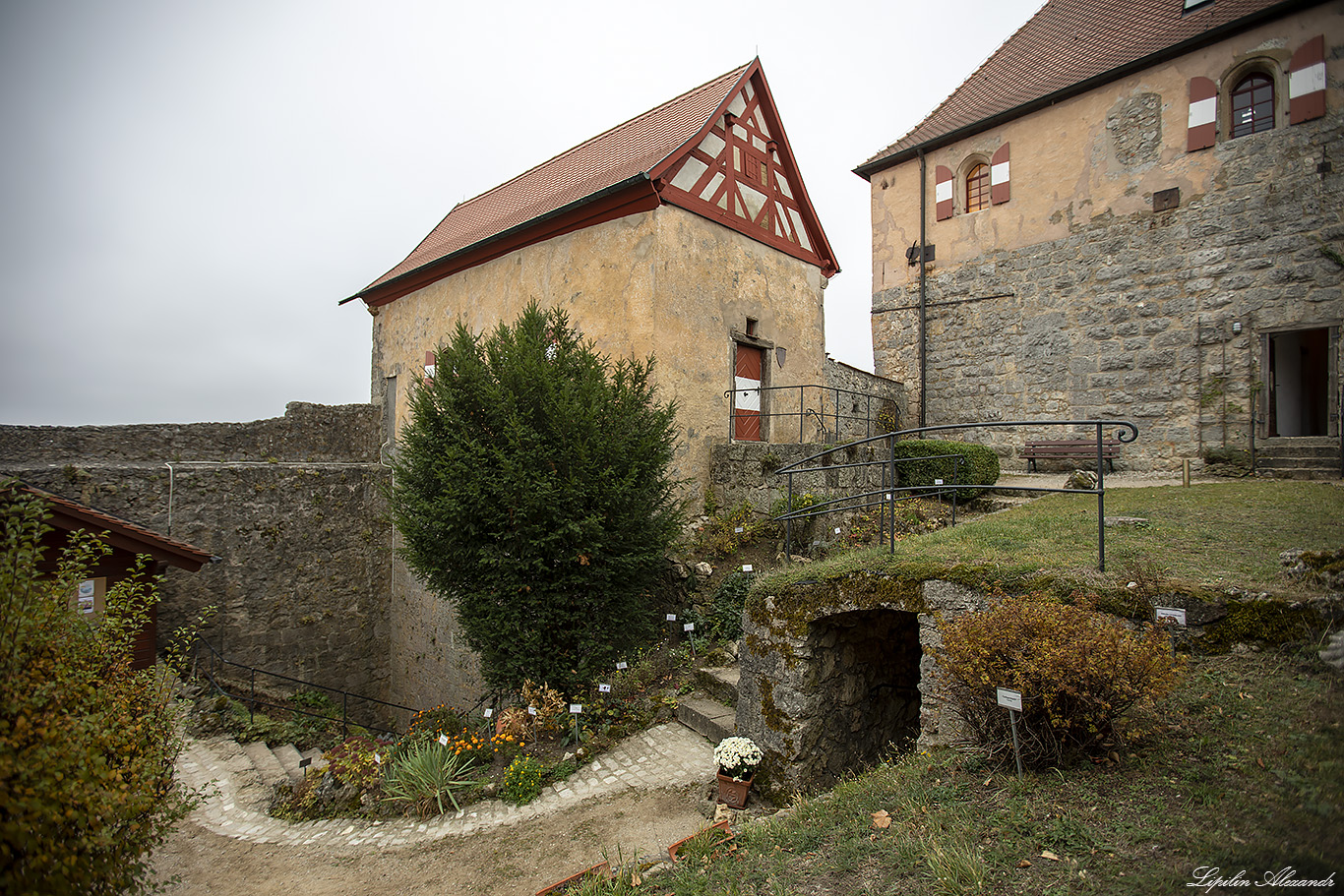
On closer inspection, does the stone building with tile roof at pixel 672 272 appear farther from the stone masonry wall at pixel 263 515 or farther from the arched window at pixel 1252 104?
the arched window at pixel 1252 104

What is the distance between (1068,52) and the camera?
43.0ft

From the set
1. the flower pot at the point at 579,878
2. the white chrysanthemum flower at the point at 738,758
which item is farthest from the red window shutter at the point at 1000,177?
the flower pot at the point at 579,878

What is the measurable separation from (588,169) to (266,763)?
423 inches

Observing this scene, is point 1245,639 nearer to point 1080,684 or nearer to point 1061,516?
point 1080,684

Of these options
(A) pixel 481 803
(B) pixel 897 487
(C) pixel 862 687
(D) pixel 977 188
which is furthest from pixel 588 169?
(A) pixel 481 803

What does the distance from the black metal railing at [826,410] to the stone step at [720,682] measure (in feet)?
14.4

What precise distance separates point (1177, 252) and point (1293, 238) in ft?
4.83

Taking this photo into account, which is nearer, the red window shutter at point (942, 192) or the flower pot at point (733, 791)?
the flower pot at point (733, 791)

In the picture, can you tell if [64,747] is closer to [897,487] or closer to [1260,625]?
[1260,625]

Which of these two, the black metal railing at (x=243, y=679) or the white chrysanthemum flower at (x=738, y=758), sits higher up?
the white chrysanthemum flower at (x=738, y=758)

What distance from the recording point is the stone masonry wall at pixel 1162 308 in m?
9.79

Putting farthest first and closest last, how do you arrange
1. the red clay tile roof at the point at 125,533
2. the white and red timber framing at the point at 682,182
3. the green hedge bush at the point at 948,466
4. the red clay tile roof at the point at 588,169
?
1. the green hedge bush at the point at 948,466
2. the red clay tile roof at the point at 588,169
3. the white and red timber framing at the point at 682,182
4. the red clay tile roof at the point at 125,533

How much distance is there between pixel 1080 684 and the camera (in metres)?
3.34

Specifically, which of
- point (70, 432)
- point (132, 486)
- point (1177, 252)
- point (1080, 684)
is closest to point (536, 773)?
point (1080, 684)
